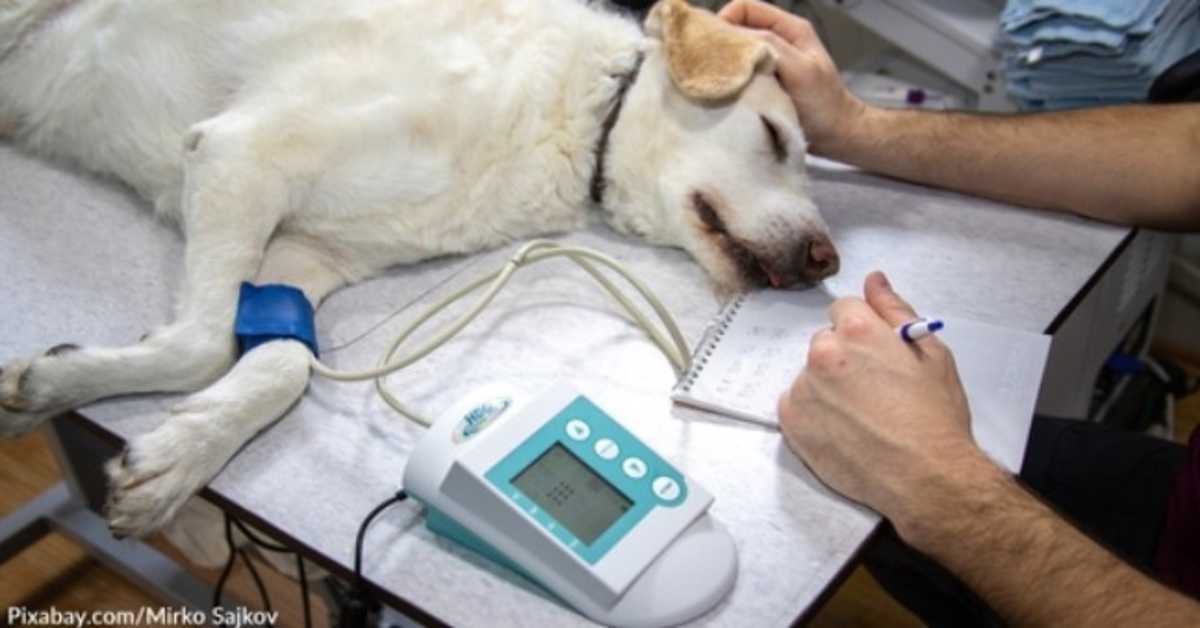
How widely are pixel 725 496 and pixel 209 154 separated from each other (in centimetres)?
75

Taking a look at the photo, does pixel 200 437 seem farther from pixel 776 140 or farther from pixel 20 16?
pixel 20 16

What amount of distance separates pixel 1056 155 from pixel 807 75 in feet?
1.18

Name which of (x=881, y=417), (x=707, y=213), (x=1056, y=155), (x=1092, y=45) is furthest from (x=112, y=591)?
(x=1092, y=45)

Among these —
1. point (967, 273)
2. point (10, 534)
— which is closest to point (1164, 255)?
point (967, 273)

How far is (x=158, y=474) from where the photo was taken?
100 cm

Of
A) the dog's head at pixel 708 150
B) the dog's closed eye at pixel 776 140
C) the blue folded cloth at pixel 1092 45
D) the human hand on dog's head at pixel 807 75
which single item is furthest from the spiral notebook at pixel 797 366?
the blue folded cloth at pixel 1092 45

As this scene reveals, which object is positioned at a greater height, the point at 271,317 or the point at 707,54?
the point at 707,54

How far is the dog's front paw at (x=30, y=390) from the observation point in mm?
1068

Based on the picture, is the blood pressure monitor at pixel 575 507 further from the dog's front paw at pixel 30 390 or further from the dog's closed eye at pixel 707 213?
the dog's closed eye at pixel 707 213

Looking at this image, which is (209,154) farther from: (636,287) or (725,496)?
(725,496)

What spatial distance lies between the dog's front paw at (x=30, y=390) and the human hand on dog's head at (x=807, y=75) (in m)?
0.99

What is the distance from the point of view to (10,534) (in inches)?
79.2

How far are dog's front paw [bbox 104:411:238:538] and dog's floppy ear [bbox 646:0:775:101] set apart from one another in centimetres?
78

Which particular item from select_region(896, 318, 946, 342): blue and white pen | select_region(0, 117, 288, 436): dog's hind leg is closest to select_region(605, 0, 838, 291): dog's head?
select_region(896, 318, 946, 342): blue and white pen
